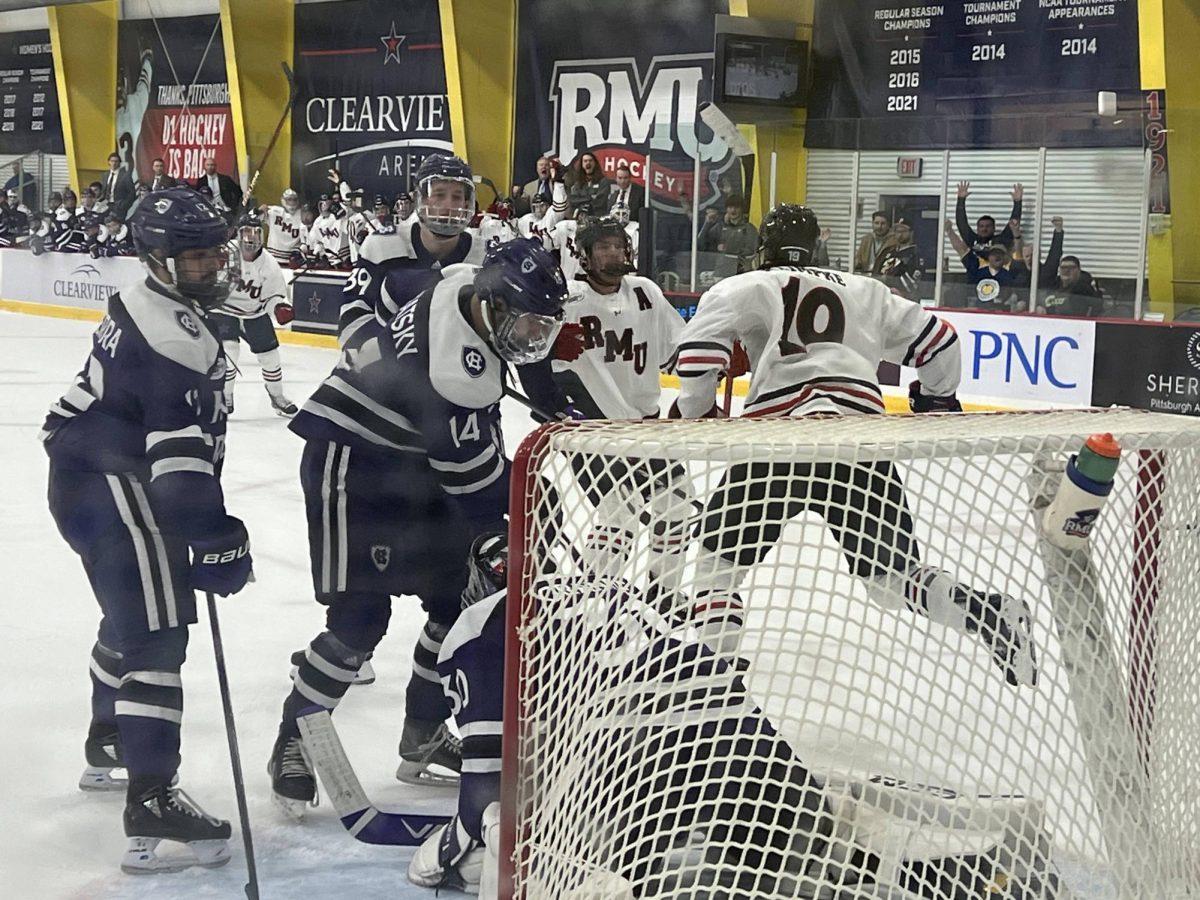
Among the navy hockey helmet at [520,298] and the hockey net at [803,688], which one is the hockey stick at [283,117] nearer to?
the navy hockey helmet at [520,298]

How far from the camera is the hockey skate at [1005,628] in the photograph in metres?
1.46

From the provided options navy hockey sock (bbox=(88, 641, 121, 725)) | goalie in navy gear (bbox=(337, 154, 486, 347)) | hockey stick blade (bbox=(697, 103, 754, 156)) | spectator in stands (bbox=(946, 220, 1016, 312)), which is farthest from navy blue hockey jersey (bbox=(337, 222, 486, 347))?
hockey stick blade (bbox=(697, 103, 754, 156))

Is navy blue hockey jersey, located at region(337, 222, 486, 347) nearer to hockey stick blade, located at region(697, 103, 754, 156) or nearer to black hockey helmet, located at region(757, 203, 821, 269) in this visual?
black hockey helmet, located at region(757, 203, 821, 269)

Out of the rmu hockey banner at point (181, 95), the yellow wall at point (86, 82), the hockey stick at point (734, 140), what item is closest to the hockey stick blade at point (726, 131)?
the hockey stick at point (734, 140)

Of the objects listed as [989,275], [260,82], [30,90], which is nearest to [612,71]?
[260,82]

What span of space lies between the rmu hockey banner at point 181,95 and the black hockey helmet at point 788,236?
908 centimetres

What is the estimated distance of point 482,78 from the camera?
10234 millimetres

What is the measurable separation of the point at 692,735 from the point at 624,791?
0.29 ft

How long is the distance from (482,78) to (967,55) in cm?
355

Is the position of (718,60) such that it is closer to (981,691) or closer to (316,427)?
(316,427)

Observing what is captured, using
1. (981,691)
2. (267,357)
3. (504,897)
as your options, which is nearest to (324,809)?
(504,897)

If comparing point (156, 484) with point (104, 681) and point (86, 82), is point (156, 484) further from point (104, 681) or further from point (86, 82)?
point (86, 82)

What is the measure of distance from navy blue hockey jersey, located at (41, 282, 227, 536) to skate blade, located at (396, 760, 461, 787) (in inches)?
22.1

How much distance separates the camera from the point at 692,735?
142cm
